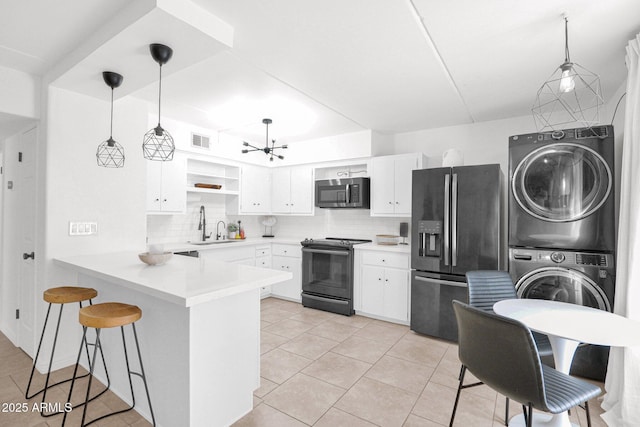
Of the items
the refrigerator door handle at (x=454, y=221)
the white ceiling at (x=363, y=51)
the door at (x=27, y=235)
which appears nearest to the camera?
the white ceiling at (x=363, y=51)

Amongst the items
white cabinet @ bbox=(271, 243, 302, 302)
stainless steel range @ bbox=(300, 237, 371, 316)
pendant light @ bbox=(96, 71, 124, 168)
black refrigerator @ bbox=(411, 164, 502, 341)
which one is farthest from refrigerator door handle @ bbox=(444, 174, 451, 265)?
pendant light @ bbox=(96, 71, 124, 168)

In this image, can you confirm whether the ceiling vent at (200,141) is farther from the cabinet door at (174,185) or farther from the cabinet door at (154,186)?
A: the cabinet door at (154,186)

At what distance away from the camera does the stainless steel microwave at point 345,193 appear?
4398mm

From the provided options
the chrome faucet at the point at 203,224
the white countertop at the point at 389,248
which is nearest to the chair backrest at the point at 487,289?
the white countertop at the point at 389,248

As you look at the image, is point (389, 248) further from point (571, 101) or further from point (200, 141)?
point (200, 141)

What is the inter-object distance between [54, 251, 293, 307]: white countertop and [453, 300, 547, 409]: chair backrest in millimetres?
1054

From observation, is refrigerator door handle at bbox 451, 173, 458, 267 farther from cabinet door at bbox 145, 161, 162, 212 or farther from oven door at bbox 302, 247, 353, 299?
cabinet door at bbox 145, 161, 162, 212

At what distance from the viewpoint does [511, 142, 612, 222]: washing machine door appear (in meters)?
2.56

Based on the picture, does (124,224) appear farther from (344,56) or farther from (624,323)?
(624,323)

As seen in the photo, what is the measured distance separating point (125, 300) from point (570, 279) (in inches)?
138

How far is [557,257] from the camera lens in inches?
105

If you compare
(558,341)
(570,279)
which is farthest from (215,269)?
(570,279)

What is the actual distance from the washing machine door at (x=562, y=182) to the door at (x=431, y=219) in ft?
2.19

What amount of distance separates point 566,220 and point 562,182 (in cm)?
33
